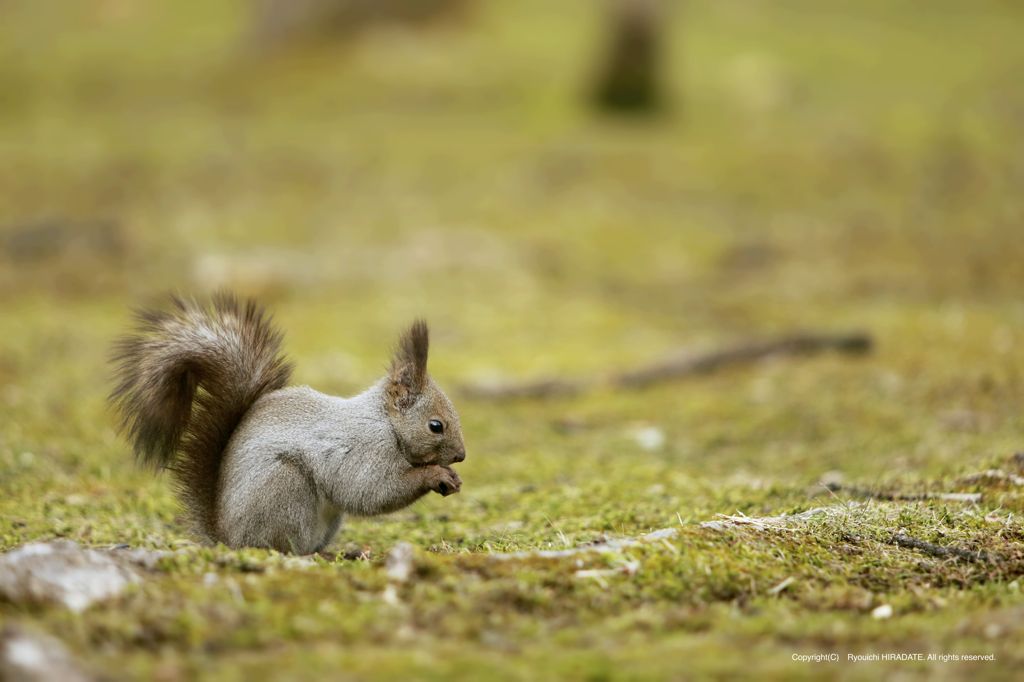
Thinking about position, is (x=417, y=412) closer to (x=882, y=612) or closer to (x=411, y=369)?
(x=411, y=369)

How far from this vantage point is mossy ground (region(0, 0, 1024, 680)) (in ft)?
7.39

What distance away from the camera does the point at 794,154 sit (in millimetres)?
13273

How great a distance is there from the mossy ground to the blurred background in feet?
0.19

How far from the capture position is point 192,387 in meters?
3.46

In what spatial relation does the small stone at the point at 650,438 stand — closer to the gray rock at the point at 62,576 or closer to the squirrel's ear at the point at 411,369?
the squirrel's ear at the point at 411,369

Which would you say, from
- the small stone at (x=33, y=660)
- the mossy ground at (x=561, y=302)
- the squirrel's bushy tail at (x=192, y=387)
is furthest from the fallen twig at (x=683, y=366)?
the small stone at (x=33, y=660)

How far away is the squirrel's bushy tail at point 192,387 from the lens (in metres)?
3.35

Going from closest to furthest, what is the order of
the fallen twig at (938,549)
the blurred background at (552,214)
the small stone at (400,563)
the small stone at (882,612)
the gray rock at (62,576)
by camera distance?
the gray rock at (62,576), the small stone at (882,612), the small stone at (400,563), the fallen twig at (938,549), the blurred background at (552,214)

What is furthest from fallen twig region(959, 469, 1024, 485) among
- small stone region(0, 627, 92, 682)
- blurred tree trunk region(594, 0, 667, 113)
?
blurred tree trunk region(594, 0, 667, 113)

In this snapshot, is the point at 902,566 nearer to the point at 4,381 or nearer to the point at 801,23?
the point at 4,381

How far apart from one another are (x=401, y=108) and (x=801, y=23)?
11.2 meters

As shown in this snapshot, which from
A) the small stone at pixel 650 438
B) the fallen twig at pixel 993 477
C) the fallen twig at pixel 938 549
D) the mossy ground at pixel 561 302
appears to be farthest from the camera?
the small stone at pixel 650 438

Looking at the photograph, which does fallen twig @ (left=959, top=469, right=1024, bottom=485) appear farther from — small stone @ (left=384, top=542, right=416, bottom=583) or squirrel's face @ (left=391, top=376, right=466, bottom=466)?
small stone @ (left=384, top=542, right=416, bottom=583)

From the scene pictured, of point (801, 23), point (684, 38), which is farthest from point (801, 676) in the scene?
point (801, 23)
